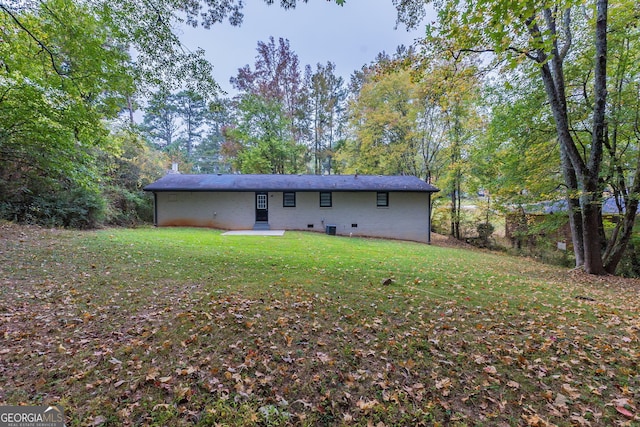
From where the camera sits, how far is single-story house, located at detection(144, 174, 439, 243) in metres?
15.4

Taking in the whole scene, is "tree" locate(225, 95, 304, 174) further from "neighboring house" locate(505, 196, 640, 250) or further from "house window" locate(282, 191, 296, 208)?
"neighboring house" locate(505, 196, 640, 250)

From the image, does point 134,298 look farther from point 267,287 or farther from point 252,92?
point 252,92

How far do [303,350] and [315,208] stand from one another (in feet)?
41.8

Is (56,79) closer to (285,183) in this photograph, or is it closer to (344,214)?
(285,183)

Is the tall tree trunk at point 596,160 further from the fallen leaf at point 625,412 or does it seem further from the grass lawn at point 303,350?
the fallen leaf at point 625,412

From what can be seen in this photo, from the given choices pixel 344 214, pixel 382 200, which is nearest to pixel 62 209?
pixel 344 214

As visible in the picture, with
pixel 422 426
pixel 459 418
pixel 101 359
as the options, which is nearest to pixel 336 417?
pixel 422 426

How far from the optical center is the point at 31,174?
9.69m

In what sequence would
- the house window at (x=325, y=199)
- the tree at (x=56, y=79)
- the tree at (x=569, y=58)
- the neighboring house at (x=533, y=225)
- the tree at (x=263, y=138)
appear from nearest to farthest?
1. the tree at (x=569, y=58)
2. the tree at (x=56, y=79)
3. the neighboring house at (x=533, y=225)
4. the house window at (x=325, y=199)
5. the tree at (x=263, y=138)

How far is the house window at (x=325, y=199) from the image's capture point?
51.2 feet

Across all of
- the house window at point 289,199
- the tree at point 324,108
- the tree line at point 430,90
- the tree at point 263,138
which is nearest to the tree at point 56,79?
the tree line at point 430,90

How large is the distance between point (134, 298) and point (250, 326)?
2.10 m

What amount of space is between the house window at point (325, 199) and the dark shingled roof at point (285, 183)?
493 millimetres

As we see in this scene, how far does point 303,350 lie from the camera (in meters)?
3.01
